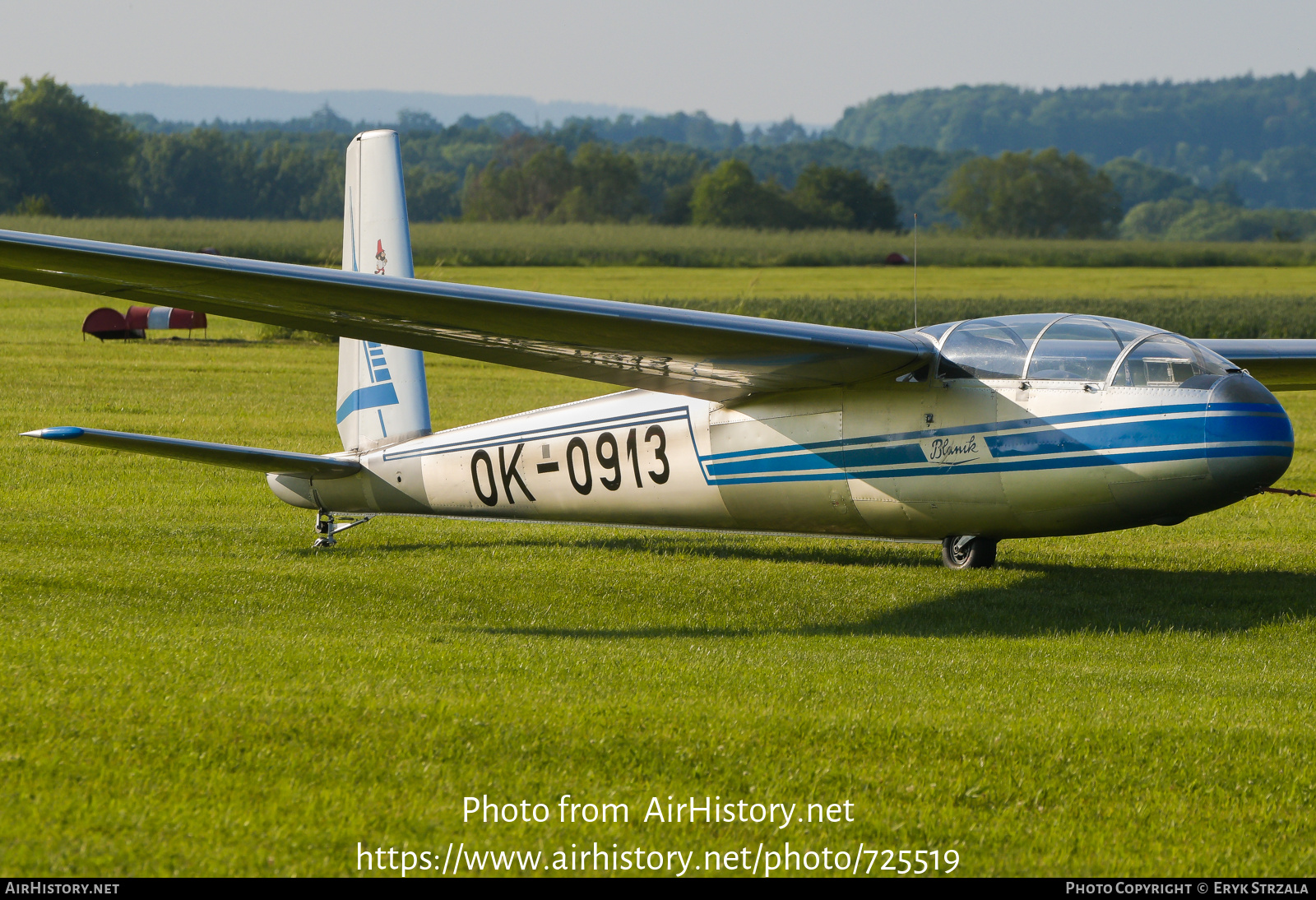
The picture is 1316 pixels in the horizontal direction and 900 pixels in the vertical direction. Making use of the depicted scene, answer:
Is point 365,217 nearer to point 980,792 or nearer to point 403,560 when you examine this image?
point 403,560

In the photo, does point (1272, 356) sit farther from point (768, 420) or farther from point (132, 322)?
point (132, 322)

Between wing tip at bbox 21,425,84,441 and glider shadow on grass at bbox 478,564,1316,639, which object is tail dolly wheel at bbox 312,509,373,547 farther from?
glider shadow on grass at bbox 478,564,1316,639

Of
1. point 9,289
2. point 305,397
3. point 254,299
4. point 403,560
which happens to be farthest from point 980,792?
point 9,289

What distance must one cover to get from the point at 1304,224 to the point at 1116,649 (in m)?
197

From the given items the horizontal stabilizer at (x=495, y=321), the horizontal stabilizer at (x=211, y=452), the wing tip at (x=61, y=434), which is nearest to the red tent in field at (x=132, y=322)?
the horizontal stabilizer at (x=211, y=452)

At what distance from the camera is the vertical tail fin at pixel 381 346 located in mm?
13367

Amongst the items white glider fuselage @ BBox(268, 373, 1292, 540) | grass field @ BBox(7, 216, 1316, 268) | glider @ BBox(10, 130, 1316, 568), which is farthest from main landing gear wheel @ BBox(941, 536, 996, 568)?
grass field @ BBox(7, 216, 1316, 268)

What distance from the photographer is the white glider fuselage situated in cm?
936

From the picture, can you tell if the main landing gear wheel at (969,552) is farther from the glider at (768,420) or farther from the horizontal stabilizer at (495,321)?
the horizontal stabilizer at (495,321)

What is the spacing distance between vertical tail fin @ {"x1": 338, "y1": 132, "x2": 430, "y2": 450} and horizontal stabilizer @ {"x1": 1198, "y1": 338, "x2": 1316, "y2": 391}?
826cm

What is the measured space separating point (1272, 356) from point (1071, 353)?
4399mm

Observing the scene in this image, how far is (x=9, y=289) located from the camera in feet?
163

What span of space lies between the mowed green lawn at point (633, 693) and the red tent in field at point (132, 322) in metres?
19.2

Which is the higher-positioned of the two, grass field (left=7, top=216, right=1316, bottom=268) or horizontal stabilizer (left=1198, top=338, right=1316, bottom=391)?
grass field (left=7, top=216, right=1316, bottom=268)
